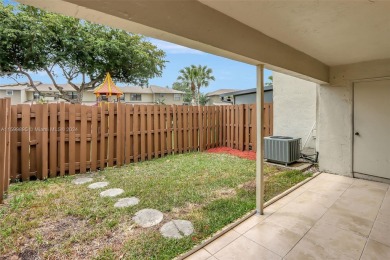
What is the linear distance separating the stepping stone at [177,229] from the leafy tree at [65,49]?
1452cm

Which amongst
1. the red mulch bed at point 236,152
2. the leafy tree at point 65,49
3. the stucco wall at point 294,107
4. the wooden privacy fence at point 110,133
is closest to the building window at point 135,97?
the leafy tree at point 65,49

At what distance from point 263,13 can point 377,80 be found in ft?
11.6

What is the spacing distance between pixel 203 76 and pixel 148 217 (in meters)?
26.4

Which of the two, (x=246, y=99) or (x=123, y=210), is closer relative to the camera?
(x=123, y=210)

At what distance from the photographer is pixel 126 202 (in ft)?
10.5

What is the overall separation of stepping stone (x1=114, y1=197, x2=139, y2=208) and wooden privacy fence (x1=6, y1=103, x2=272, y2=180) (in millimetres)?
1988

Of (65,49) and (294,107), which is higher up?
(65,49)

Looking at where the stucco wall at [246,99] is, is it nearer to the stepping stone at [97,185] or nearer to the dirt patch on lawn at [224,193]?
the dirt patch on lawn at [224,193]

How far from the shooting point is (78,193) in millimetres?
3496

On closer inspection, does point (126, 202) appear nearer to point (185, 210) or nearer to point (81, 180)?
point (185, 210)

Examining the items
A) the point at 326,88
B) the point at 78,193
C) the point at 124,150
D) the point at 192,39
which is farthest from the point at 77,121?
the point at 326,88

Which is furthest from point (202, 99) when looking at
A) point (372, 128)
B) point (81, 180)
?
point (81, 180)

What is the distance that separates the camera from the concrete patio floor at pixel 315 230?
2.09 meters

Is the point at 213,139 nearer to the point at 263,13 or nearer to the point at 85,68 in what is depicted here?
the point at 263,13
